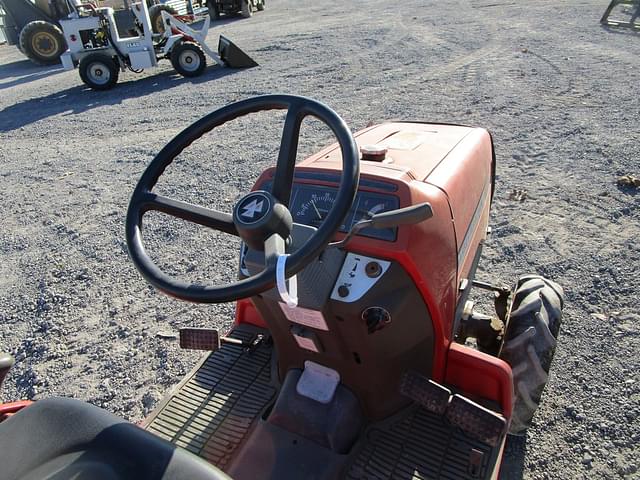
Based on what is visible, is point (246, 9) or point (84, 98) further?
point (246, 9)

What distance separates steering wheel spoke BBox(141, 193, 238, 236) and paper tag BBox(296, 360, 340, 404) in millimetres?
707

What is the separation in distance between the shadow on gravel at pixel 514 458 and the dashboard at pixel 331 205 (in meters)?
1.18

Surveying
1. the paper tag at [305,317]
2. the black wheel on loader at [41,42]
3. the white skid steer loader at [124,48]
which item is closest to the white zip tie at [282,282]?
the paper tag at [305,317]

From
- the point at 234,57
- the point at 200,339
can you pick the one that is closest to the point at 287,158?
the point at 200,339

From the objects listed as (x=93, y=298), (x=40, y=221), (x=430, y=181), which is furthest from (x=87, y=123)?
(x=430, y=181)

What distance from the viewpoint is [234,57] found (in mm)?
9273

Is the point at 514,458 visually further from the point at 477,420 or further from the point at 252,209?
the point at 252,209

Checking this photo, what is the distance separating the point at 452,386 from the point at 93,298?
2.42 meters

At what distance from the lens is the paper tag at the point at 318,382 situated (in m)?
1.92

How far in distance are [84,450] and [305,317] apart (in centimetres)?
76

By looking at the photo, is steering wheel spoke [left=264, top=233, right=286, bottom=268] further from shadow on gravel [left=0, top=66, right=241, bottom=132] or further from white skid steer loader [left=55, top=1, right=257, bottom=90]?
white skid steer loader [left=55, top=1, right=257, bottom=90]

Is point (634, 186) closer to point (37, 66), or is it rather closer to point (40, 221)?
point (40, 221)

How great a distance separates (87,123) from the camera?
7.17m

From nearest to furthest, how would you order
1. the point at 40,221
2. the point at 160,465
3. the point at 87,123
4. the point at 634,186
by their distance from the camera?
the point at 160,465
the point at 634,186
the point at 40,221
the point at 87,123
